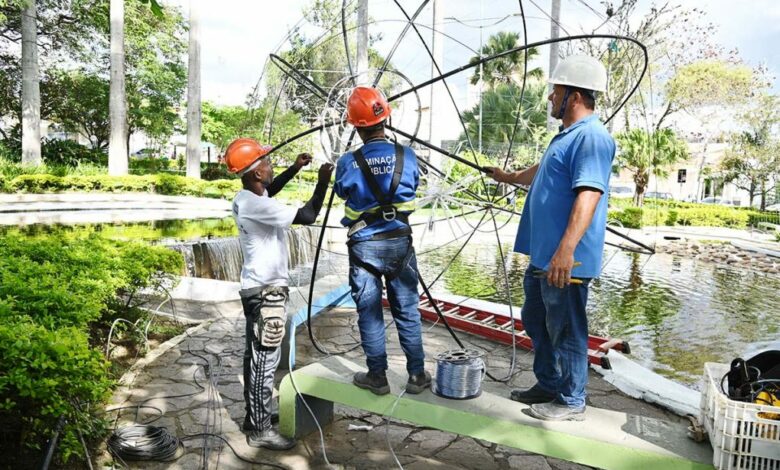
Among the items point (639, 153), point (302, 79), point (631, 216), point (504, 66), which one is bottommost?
point (631, 216)

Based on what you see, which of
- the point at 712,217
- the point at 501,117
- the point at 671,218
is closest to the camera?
the point at 671,218

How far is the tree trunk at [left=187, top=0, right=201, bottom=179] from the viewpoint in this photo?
21.4 m

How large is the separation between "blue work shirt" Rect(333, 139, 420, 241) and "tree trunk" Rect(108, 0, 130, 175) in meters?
20.2

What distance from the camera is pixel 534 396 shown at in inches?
129

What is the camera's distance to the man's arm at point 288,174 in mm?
3654

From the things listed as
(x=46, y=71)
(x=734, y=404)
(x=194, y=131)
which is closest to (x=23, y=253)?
(x=734, y=404)

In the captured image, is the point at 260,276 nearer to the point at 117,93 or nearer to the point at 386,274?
the point at 386,274

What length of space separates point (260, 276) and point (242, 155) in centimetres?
78

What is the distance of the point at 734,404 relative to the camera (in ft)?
7.66

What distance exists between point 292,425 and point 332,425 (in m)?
0.40

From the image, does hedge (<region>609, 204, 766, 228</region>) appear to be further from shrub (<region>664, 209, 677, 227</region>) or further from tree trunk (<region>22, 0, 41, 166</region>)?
tree trunk (<region>22, 0, 41, 166</region>)

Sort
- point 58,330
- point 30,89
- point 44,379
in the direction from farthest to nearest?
point 30,89, point 58,330, point 44,379

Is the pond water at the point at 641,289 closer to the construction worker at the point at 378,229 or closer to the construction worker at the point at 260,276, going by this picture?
the construction worker at the point at 378,229

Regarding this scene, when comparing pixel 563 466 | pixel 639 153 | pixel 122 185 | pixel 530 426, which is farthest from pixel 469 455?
pixel 122 185
